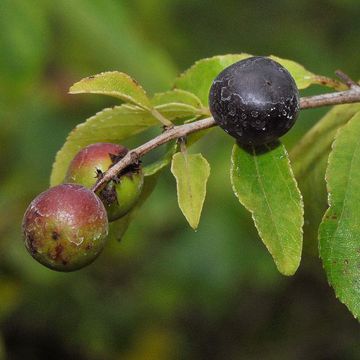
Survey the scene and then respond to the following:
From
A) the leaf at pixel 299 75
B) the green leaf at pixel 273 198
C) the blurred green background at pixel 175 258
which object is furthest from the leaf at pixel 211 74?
the blurred green background at pixel 175 258

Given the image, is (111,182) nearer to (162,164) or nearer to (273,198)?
(162,164)

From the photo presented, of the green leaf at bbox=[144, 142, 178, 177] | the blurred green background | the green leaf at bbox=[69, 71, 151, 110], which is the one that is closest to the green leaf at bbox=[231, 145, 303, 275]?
the green leaf at bbox=[144, 142, 178, 177]

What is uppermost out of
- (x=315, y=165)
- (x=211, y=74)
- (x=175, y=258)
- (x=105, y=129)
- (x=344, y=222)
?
(x=105, y=129)

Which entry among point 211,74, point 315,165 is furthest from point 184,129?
point 315,165

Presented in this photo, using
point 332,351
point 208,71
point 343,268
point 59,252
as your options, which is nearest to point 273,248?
point 343,268

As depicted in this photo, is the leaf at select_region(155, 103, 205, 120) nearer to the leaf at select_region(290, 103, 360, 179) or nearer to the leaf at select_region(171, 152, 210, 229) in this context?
the leaf at select_region(171, 152, 210, 229)

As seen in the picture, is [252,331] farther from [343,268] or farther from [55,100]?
[343,268]

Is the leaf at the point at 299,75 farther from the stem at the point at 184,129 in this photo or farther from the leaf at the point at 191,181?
the leaf at the point at 191,181
